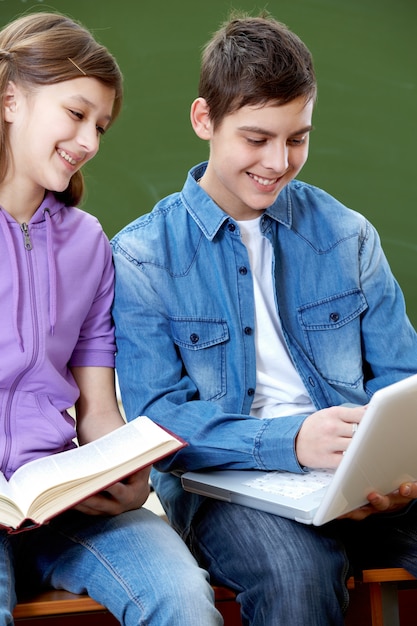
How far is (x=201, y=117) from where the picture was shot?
155 cm

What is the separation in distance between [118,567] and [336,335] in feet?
1.91

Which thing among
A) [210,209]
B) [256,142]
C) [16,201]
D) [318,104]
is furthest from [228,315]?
[318,104]

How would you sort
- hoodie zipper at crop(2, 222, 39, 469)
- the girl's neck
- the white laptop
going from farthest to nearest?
the girl's neck < hoodie zipper at crop(2, 222, 39, 469) < the white laptop

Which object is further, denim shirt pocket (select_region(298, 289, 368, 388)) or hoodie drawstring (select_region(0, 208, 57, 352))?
denim shirt pocket (select_region(298, 289, 368, 388))

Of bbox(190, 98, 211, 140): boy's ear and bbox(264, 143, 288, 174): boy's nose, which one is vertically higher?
bbox(190, 98, 211, 140): boy's ear

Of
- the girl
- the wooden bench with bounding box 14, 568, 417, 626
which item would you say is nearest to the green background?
the girl

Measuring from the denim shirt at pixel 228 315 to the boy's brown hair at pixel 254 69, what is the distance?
6.8 inches

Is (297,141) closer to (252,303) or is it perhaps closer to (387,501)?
(252,303)

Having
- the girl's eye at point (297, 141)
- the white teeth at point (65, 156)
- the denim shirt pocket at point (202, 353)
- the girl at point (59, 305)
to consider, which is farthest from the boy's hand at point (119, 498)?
the girl's eye at point (297, 141)

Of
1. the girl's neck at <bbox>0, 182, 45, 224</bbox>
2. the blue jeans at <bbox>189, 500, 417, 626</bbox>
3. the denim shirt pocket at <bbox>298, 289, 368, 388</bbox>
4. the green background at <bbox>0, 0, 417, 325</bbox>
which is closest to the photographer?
the blue jeans at <bbox>189, 500, 417, 626</bbox>

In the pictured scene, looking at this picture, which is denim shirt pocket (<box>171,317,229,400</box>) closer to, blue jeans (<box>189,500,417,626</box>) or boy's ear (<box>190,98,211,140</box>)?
blue jeans (<box>189,500,417,626</box>)

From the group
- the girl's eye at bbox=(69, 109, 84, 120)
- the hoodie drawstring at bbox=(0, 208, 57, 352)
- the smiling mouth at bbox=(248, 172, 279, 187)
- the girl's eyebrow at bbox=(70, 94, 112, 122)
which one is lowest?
the hoodie drawstring at bbox=(0, 208, 57, 352)

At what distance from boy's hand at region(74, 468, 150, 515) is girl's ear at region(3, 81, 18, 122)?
601 millimetres

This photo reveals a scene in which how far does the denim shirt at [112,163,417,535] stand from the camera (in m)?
1.42
